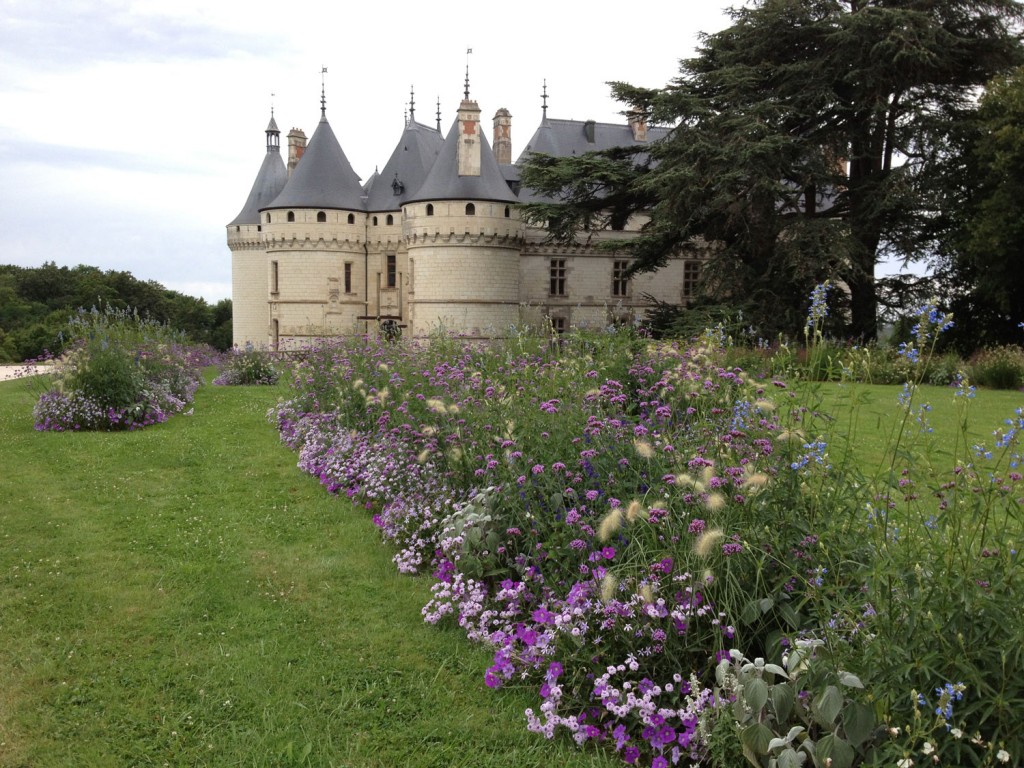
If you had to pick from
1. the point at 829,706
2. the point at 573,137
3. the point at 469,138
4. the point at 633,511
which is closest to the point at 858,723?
the point at 829,706

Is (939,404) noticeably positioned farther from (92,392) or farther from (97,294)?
(97,294)

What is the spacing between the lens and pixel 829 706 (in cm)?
249

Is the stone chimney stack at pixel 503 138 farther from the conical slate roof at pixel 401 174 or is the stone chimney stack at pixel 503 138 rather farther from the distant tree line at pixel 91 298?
the distant tree line at pixel 91 298

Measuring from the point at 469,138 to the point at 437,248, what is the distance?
3666 millimetres

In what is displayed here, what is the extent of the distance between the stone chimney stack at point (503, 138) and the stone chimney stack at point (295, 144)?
8.25 meters

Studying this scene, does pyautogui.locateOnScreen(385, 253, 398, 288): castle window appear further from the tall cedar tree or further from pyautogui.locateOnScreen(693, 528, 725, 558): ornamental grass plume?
pyautogui.locateOnScreen(693, 528, 725, 558): ornamental grass plume

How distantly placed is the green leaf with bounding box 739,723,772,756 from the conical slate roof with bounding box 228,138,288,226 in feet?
116

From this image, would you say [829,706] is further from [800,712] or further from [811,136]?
[811,136]

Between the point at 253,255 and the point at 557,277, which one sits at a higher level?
the point at 253,255

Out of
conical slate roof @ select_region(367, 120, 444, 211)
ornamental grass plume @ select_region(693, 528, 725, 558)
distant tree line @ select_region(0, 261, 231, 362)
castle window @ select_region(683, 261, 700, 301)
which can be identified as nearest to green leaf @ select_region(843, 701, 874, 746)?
ornamental grass plume @ select_region(693, 528, 725, 558)

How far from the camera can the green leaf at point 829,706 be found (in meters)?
2.48

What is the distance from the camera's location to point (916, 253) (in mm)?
20031

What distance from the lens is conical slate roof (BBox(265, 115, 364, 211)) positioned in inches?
1110

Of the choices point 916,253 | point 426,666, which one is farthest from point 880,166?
point 426,666
